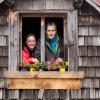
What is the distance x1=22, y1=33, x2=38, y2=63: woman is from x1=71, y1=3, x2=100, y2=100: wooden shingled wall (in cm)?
93

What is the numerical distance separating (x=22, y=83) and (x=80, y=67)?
3.80 feet

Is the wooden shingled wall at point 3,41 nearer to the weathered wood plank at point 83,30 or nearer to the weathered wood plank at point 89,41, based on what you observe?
the weathered wood plank at point 83,30

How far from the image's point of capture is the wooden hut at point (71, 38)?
1148 cm

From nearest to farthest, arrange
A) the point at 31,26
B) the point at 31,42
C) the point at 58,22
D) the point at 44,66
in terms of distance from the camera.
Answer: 1. the point at 44,66
2. the point at 31,42
3. the point at 58,22
4. the point at 31,26

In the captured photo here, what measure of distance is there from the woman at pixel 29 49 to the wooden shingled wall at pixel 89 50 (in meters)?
0.93

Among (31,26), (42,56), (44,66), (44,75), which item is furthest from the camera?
(31,26)

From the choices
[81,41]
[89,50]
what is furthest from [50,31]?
[89,50]

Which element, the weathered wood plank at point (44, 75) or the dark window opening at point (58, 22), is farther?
the dark window opening at point (58, 22)

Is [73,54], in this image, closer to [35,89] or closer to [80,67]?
[80,67]

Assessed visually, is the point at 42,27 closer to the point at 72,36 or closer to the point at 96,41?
the point at 72,36

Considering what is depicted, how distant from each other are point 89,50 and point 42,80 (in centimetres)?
108

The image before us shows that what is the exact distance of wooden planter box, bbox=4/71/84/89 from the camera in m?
11.3

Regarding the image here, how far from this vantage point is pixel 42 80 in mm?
11398

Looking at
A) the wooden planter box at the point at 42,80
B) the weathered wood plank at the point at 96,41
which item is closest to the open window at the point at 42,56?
the wooden planter box at the point at 42,80
